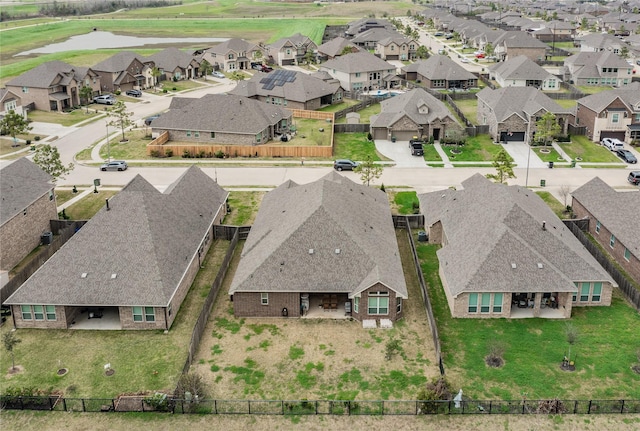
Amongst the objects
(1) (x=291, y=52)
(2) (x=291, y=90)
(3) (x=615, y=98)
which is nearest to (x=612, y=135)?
(3) (x=615, y=98)

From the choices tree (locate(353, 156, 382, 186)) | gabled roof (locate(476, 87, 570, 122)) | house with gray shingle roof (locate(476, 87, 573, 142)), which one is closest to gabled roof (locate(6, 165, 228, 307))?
tree (locate(353, 156, 382, 186))

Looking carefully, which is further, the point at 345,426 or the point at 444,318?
the point at 444,318

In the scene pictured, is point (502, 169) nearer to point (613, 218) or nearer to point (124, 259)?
point (613, 218)

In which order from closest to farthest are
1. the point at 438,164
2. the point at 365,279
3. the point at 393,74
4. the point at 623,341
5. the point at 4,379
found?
the point at 4,379 → the point at 623,341 → the point at 365,279 → the point at 438,164 → the point at 393,74

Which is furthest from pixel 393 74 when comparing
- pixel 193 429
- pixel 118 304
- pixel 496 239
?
pixel 193 429

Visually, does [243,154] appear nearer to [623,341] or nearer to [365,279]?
[365,279]

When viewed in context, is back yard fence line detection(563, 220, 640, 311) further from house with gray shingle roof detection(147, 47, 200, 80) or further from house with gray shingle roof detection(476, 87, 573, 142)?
house with gray shingle roof detection(147, 47, 200, 80)

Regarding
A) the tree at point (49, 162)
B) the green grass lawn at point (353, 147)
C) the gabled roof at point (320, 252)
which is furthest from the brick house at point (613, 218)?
the tree at point (49, 162)

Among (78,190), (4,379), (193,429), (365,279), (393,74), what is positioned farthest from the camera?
(393,74)
